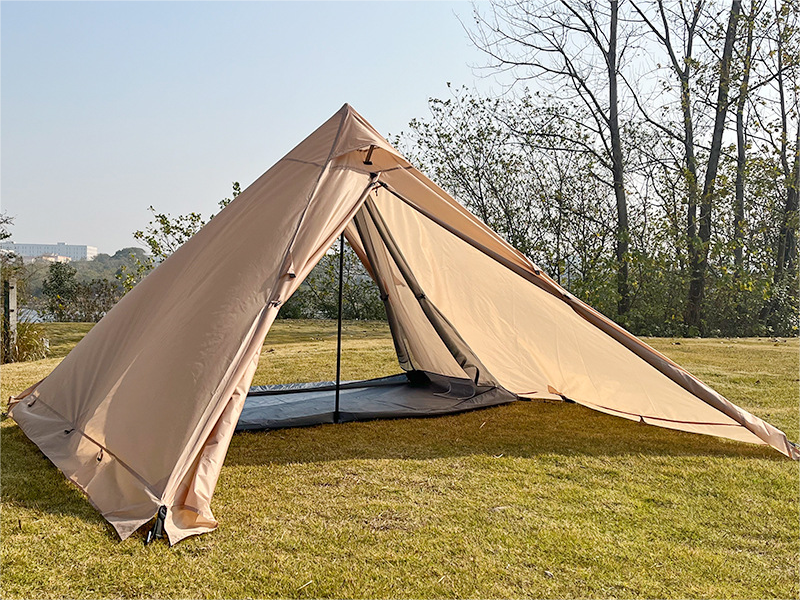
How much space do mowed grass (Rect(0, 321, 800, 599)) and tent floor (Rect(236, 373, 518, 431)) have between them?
113mm

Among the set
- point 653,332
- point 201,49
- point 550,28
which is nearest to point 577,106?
point 550,28

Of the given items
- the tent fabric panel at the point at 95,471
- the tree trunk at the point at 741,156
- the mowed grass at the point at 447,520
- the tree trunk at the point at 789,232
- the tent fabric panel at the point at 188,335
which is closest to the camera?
the mowed grass at the point at 447,520

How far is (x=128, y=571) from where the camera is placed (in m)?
1.85

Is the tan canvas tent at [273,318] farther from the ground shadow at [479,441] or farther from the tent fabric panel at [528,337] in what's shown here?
the ground shadow at [479,441]

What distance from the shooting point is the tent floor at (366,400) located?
365 cm

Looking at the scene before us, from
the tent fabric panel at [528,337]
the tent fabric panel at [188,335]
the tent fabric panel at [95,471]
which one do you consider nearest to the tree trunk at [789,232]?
the tent fabric panel at [528,337]

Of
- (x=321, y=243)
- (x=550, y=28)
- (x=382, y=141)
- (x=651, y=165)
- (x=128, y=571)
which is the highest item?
(x=550, y=28)

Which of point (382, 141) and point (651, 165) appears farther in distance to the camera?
point (651, 165)

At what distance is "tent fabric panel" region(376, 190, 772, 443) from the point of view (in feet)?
11.3

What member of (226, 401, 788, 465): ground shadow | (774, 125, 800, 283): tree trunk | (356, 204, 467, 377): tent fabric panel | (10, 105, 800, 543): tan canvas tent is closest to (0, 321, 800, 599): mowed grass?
(226, 401, 788, 465): ground shadow

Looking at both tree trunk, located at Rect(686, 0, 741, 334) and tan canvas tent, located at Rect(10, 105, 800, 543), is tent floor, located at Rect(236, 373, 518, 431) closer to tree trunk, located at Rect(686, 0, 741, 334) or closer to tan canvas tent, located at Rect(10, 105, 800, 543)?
tan canvas tent, located at Rect(10, 105, 800, 543)

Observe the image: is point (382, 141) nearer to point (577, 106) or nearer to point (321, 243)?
point (321, 243)

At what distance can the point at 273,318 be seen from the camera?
8.44 ft

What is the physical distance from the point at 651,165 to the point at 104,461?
10.6 meters
